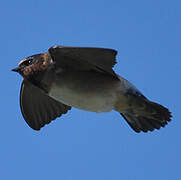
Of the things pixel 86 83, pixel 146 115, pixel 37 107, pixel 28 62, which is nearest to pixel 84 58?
pixel 86 83

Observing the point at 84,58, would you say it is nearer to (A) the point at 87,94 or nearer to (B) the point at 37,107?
(A) the point at 87,94

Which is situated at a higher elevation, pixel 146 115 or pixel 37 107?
pixel 37 107

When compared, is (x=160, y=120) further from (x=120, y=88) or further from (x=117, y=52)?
(x=117, y=52)

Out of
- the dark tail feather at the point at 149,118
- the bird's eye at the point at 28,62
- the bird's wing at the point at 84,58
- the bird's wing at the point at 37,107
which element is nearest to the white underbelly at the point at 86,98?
the bird's wing at the point at 84,58

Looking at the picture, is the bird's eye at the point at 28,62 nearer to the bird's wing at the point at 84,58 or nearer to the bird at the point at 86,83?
the bird at the point at 86,83

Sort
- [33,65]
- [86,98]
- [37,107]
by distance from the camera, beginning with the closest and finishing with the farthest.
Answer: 1. [86,98]
2. [33,65]
3. [37,107]

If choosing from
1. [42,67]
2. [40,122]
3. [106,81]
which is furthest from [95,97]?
[40,122]
